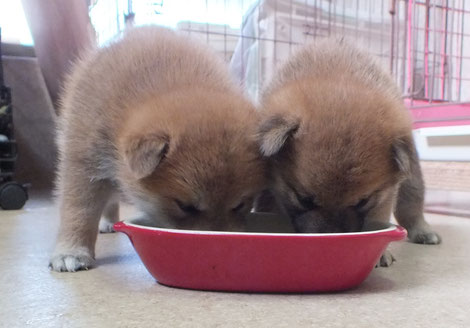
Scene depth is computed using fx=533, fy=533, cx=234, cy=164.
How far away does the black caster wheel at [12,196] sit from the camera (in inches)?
118

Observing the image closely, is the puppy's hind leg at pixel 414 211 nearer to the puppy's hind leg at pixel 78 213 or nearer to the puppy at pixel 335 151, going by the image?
the puppy at pixel 335 151

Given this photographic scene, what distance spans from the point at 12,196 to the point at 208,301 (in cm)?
216

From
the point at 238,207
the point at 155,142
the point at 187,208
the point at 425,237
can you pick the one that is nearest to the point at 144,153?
the point at 155,142

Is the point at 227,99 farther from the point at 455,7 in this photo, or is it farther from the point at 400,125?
the point at 455,7

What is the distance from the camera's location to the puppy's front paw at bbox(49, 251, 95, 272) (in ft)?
5.14

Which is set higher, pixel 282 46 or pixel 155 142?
pixel 282 46

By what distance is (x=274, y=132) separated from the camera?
1.42 metres

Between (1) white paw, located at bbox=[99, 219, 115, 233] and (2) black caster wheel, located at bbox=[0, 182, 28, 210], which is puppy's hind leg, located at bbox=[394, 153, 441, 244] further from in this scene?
(2) black caster wheel, located at bbox=[0, 182, 28, 210]

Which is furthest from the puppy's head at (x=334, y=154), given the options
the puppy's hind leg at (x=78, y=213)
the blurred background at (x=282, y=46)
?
the blurred background at (x=282, y=46)

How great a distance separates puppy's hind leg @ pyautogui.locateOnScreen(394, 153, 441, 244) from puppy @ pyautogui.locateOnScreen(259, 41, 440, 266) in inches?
19.1

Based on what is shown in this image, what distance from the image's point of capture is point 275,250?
122 centimetres

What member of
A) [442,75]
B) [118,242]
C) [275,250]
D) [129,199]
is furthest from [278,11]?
→ [275,250]

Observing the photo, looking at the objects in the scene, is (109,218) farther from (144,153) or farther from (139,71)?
(144,153)

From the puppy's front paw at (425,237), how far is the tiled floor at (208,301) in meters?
0.38
